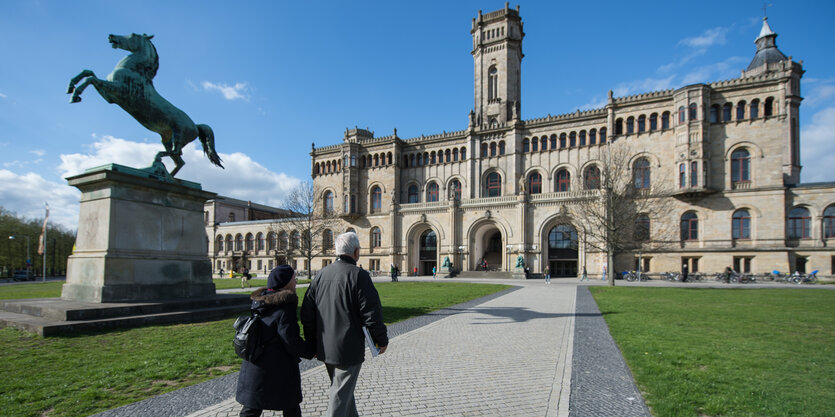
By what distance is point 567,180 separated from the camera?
4584cm

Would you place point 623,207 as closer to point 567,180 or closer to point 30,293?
point 567,180

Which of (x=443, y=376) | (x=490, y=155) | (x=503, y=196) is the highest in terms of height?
(x=490, y=155)

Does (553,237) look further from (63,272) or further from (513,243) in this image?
(63,272)

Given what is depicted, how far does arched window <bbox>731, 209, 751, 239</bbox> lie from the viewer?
3678 centimetres

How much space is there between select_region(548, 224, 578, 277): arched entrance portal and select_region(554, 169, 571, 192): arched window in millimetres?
5582

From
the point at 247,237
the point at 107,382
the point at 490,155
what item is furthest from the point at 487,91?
the point at 107,382

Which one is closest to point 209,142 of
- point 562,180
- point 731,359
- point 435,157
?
point 731,359

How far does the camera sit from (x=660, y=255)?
39.1 m

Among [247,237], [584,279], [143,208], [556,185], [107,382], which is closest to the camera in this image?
[107,382]

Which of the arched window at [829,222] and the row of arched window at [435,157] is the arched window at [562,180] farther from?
the arched window at [829,222]

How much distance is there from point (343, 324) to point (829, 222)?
46.7 metres

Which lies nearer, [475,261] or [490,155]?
[475,261]

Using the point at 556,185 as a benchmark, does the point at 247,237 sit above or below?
below

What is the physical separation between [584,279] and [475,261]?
12.4 m
